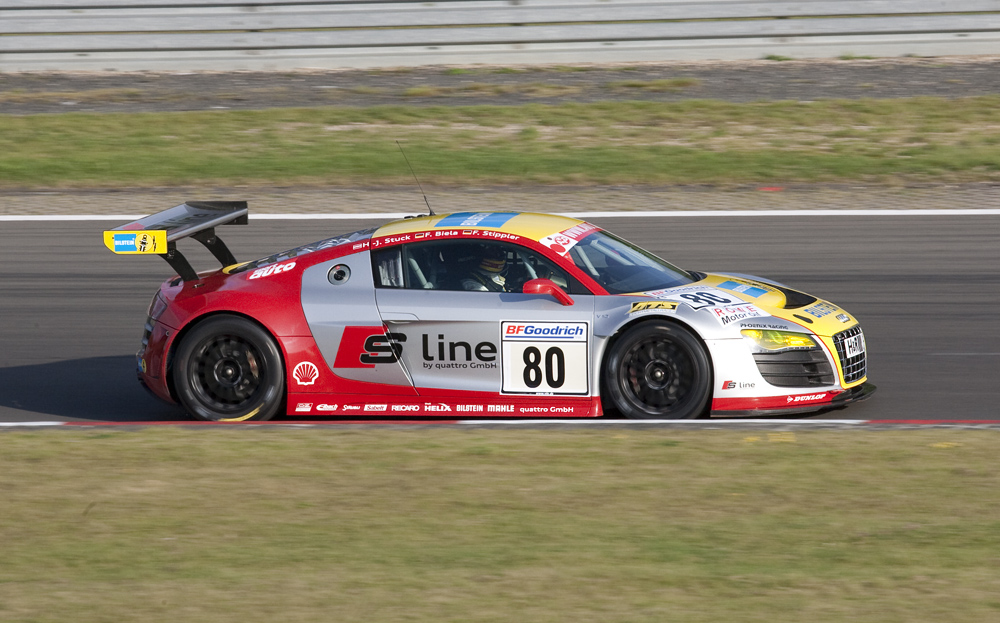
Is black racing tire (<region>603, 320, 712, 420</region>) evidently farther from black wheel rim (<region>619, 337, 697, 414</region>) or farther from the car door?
the car door

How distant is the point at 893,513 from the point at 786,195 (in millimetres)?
9298

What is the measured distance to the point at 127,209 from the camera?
14789 mm

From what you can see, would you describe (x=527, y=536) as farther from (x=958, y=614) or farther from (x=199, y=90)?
(x=199, y=90)

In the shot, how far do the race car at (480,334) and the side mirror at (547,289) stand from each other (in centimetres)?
1

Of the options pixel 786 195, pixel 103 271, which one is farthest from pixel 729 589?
pixel 786 195

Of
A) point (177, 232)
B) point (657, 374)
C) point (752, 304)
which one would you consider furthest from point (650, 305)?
point (177, 232)

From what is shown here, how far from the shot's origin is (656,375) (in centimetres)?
764

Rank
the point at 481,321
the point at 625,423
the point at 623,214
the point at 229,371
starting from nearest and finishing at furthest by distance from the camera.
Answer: the point at 625,423, the point at 481,321, the point at 229,371, the point at 623,214

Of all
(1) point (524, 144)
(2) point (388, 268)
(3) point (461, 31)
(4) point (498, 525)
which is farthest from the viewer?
(3) point (461, 31)

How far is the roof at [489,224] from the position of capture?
7.97m

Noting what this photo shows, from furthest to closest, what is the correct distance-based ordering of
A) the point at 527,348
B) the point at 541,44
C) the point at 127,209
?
the point at 541,44, the point at 127,209, the point at 527,348

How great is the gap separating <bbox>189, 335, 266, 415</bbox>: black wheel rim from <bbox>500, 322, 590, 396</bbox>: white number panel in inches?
61.5

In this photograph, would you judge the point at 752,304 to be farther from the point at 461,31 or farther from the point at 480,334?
the point at 461,31

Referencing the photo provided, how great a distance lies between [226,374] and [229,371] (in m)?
0.03
